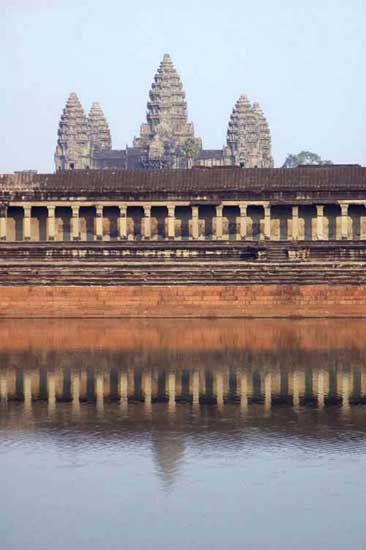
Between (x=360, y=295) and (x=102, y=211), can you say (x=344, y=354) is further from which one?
(x=102, y=211)

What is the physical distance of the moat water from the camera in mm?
25656

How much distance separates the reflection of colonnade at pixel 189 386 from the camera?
37.6 metres

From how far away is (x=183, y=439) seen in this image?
32.4 metres

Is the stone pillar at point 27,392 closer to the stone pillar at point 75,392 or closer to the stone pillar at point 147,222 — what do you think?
the stone pillar at point 75,392

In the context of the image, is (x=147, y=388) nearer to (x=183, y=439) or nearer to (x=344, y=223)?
(x=183, y=439)

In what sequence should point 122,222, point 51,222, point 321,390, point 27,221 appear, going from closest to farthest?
point 321,390 → point 27,221 → point 51,222 → point 122,222

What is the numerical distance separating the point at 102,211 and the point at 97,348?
2876 centimetres

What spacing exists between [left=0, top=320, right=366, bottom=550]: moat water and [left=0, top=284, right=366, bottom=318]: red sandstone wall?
5434mm

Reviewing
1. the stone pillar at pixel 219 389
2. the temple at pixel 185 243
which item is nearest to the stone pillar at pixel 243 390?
the stone pillar at pixel 219 389

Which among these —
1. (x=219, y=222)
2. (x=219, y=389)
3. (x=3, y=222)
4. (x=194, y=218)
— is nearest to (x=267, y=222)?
(x=219, y=222)

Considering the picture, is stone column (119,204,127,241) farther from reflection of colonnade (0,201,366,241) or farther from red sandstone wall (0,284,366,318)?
red sandstone wall (0,284,366,318)

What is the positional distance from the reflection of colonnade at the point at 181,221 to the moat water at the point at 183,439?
23.5 m

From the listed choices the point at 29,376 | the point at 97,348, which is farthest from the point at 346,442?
the point at 97,348

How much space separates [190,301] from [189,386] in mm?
16911
